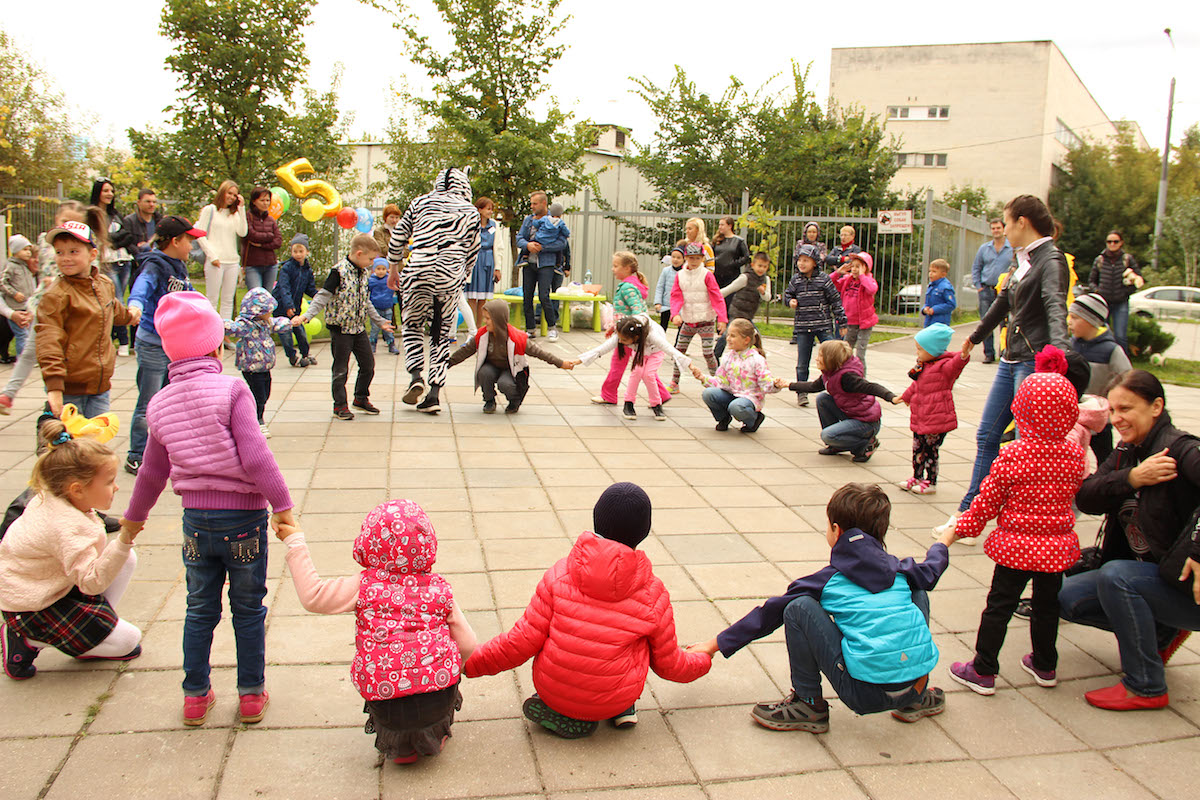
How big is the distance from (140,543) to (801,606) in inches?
143

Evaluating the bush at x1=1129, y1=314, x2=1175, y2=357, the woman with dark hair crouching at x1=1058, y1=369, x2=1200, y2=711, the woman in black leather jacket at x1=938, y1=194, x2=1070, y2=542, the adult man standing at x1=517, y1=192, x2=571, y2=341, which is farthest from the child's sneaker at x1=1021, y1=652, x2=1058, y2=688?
the bush at x1=1129, y1=314, x2=1175, y2=357

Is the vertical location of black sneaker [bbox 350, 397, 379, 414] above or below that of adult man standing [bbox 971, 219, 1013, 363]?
below

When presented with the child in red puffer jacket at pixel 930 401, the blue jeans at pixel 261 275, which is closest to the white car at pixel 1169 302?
the child in red puffer jacket at pixel 930 401

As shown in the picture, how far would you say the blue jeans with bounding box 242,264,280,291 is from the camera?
11609 mm

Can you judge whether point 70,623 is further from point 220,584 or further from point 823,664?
point 823,664

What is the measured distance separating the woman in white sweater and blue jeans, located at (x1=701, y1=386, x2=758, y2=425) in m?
5.76

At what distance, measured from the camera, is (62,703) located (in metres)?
3.40

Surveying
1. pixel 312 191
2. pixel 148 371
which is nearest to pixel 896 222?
pixel 312 191

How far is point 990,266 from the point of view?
46.9 feet

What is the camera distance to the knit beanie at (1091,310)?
18.2ft

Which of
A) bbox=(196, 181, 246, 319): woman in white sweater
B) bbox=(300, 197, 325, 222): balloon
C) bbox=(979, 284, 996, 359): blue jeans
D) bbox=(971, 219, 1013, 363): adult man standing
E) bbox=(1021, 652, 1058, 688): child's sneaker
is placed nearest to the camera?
bbox=(1021, 652, 1058, 688): child's sneaker

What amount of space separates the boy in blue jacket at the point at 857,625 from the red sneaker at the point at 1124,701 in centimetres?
82

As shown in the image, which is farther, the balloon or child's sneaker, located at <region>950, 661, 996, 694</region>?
the balloon

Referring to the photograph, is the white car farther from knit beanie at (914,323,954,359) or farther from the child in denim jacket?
the child in denim jacket
